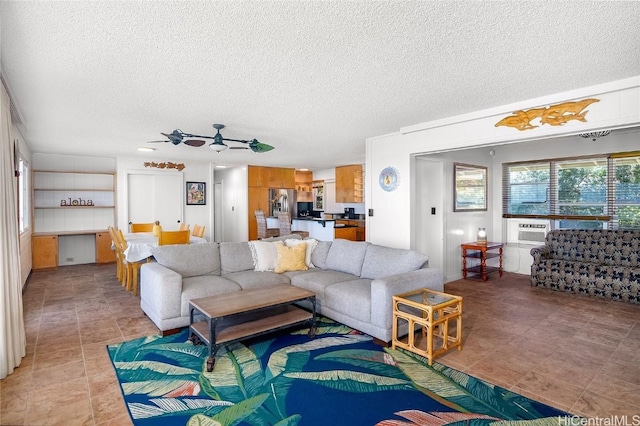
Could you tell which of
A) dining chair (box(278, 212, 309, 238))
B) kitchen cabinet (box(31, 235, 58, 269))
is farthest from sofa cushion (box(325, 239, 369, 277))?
kitchen cabinet (box(31, 235, 58, 269))

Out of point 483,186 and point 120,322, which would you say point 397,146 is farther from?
point 120,322

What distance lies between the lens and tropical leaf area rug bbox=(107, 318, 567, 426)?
2178 mm

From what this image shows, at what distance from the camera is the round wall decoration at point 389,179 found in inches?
202

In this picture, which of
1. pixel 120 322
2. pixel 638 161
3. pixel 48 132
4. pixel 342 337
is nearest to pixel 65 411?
pixel 120 322

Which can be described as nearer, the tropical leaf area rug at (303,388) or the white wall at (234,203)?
the tropical leaf area rug at (303,388)

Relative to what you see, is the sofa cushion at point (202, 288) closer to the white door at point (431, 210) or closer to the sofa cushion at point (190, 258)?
the sofa cushion at point (190, 258)

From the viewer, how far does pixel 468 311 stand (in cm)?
431

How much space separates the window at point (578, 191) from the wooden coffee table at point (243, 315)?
202 inches

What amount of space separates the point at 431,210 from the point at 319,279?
2.62 metres

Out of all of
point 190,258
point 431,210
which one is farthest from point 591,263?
point 190,258

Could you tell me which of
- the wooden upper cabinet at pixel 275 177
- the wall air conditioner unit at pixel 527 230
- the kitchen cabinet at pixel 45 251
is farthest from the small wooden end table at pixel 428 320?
the kitchen cabinet at pixel 45 251

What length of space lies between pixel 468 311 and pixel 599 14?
10.9ft

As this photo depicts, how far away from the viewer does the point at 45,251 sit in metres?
6.94

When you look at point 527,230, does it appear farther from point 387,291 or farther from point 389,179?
point 387,291
